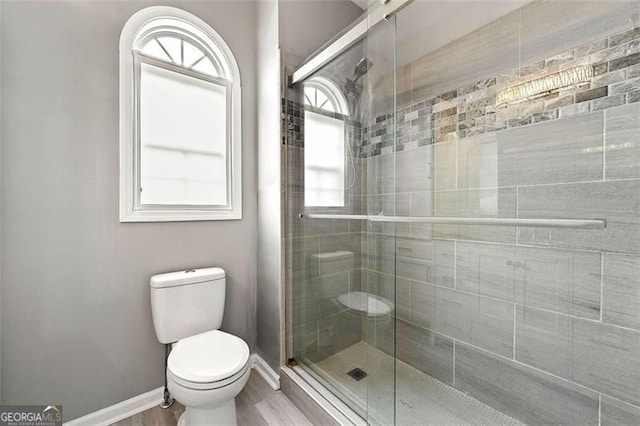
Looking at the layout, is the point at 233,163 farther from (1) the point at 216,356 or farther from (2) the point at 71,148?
(1) the point at 216,356

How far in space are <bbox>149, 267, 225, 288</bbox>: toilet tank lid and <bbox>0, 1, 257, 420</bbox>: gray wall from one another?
0.33ft

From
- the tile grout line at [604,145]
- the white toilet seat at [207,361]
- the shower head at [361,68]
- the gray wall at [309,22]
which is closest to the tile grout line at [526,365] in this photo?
the tile grout line at [604,145]

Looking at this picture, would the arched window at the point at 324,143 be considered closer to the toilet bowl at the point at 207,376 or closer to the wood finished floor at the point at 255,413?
the toilet bowl at the point at 207,376

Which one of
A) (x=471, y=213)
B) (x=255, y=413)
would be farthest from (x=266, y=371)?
(x=471, y=213)

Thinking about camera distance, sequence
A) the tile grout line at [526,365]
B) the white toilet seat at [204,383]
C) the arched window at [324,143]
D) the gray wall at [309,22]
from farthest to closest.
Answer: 1. the gray wall at [309,22]
2. the arched window at [324,143]
3. the tile grout line at [526,365]
4. the white toilet seat at [204,383]

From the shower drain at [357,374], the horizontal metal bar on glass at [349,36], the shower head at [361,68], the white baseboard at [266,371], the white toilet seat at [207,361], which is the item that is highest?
the horizontal metal bar on glass at [349,36]

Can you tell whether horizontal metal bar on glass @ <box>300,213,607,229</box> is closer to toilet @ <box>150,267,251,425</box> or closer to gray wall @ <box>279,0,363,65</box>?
toilet @ <box>150,267,251,425</box>

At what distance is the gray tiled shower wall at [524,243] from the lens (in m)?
1.20

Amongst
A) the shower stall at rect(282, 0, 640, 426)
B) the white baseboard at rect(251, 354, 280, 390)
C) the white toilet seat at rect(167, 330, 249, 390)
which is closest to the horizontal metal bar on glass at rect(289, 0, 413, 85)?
the shower stall at rect(282, 0, 640, 426)

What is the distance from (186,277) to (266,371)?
874 mm

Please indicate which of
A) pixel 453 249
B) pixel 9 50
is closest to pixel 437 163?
pixel 453 249

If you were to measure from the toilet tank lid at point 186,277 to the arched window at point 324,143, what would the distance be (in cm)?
70

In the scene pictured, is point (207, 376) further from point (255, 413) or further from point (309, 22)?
point (309, 22)

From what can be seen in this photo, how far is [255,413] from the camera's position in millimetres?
1579
